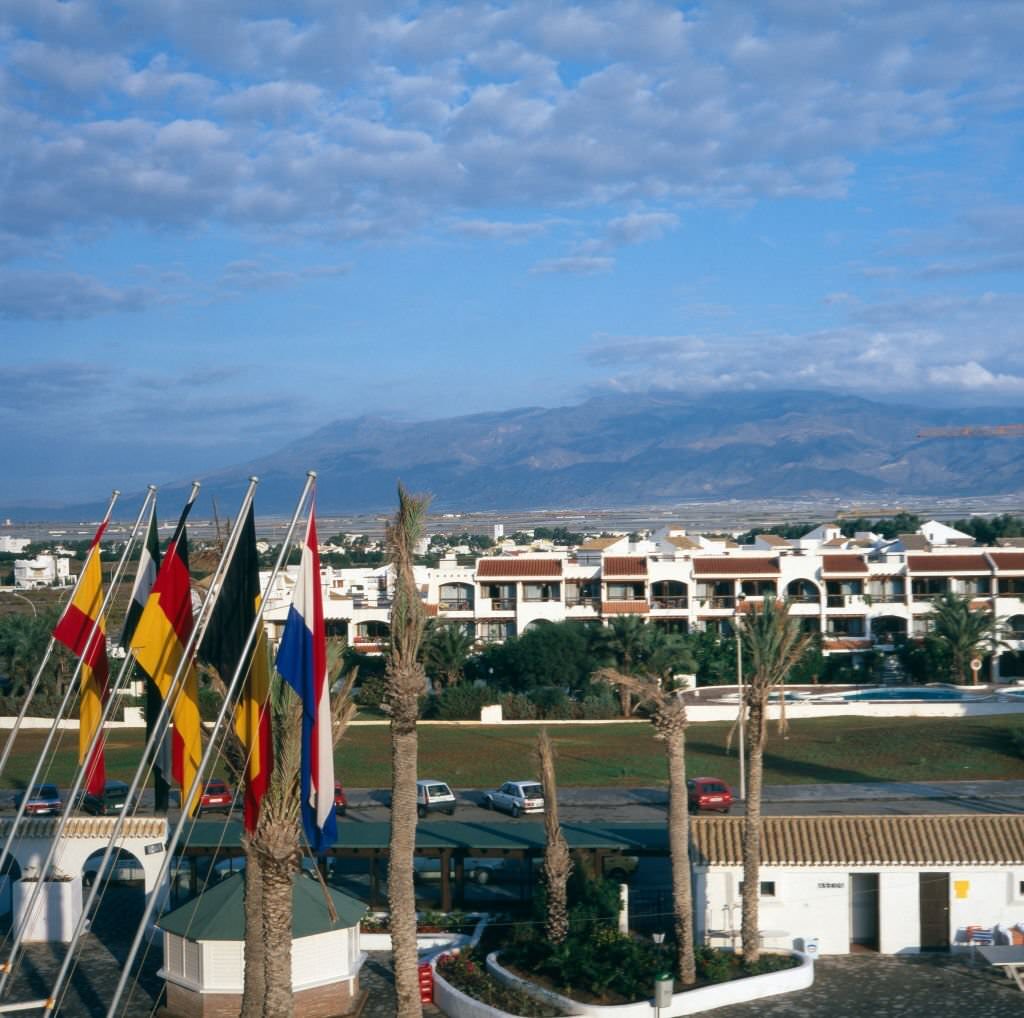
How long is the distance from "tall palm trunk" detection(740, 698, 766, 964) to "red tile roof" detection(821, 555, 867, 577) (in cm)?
4610

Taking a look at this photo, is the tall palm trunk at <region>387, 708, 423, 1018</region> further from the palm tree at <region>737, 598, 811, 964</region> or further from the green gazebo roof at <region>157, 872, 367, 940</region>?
the palm tree at <region>737, 598, 811, 964</region>

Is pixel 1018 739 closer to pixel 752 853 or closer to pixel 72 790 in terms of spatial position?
pixel 752 853

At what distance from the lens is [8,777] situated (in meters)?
44.4

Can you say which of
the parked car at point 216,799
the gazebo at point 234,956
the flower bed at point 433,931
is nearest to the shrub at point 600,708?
the parked car at point 216,799

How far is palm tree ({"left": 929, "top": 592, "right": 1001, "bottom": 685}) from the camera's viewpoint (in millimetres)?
59594

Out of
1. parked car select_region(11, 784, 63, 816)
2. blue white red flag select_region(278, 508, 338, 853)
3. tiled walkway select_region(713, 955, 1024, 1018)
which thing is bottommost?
tiled walkway select_region(713, 955, 1024, 1018)

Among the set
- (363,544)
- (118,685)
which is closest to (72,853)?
(118,685)

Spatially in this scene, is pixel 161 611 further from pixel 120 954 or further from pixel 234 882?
pixel 120 954

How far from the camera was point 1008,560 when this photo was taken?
69125mm

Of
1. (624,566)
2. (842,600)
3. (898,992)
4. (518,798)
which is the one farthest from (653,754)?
(842,600)

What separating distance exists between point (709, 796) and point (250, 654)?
897 inches

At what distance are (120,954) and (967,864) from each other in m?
15.3

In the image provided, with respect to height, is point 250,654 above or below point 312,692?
above

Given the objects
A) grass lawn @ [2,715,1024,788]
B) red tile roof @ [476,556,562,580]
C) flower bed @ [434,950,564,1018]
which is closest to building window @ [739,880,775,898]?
flower bed @ [434,950,564,1018]
